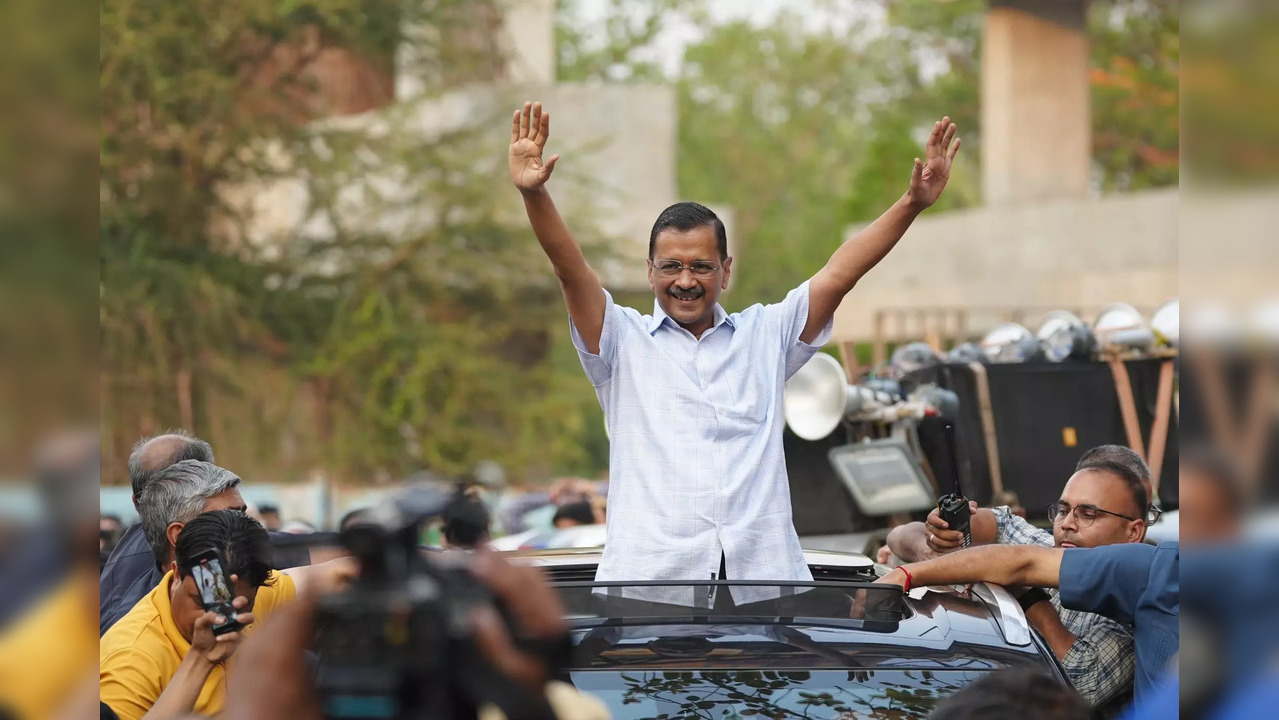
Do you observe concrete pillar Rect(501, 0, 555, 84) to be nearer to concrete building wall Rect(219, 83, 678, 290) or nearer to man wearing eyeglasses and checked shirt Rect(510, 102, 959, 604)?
concrete building wall Rect(219, 83, 678, 290)

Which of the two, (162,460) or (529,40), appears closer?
(162,460)

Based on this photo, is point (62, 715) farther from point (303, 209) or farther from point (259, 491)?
point (303, 209)

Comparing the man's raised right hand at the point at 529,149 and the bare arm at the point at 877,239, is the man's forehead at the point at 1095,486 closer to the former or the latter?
the bare arm at the point at 877,239

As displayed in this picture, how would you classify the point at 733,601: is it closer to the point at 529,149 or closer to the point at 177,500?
the point at 529,149

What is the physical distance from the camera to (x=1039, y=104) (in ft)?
71.4

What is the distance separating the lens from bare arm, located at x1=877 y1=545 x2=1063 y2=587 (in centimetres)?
353

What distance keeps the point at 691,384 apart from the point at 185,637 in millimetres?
1261

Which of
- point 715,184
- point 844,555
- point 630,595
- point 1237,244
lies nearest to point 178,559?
point 630,595

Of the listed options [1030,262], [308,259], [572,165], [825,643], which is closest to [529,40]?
[572,165]

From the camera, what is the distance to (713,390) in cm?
376

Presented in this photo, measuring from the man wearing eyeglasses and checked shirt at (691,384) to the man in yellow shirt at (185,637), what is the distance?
0.73 metres

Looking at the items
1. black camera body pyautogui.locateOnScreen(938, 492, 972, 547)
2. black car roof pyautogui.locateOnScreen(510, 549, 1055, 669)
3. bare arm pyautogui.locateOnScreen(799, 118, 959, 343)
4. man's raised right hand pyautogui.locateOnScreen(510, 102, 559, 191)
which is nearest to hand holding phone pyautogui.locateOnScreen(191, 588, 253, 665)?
black car roof pyautogui.locateOnScreen(510, 549, 1055, 669)

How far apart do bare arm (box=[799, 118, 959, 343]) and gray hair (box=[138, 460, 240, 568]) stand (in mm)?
1586

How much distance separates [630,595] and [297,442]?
70.9 ft
